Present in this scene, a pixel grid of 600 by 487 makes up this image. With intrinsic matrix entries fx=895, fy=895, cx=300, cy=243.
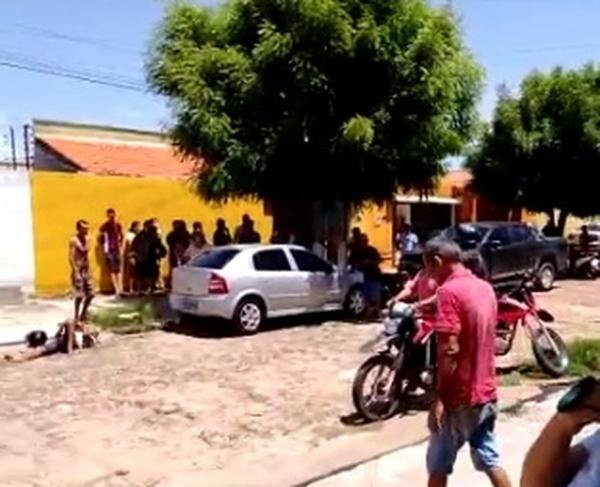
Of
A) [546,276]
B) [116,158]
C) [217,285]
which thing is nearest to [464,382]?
[217,285]

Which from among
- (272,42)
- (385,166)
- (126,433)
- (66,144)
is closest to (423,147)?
(385,166)

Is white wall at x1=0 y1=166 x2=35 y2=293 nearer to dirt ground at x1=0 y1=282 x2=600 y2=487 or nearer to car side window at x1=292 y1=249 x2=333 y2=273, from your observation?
dirt ground at x1=0 y1=282 x2=600 y2=487

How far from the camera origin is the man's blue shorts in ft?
16.1

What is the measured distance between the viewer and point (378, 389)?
834cm

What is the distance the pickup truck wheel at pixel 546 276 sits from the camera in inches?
818

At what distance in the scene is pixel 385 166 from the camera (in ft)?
49.4

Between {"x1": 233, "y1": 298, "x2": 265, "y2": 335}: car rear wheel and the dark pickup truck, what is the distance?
6.30 m

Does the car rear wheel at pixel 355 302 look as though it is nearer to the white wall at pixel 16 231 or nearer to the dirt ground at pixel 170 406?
the dirt ground at pixel 170 406

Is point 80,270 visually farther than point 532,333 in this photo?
Yes

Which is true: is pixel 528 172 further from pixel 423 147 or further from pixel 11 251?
pixel 11 251

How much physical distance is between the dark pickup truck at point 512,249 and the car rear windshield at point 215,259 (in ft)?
21.3

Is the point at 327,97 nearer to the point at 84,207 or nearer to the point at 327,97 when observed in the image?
the point at 327,97

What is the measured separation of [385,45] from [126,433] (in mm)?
8634

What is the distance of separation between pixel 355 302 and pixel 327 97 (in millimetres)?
3506
